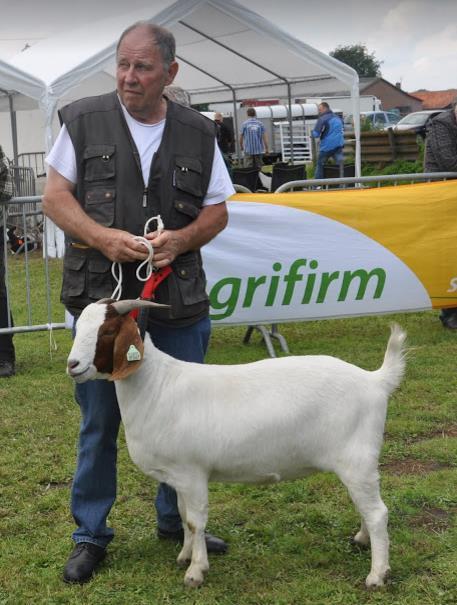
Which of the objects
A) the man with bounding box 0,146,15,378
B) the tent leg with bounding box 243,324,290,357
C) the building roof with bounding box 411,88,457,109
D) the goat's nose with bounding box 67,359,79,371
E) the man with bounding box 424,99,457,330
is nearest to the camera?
the goat's nose with bounding box 67,359,79,371

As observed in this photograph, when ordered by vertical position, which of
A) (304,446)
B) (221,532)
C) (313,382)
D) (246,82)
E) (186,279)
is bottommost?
(221,532)

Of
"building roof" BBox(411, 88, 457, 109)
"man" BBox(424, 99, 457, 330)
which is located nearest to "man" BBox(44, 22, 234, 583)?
"man" BBox(424, 99, 457, 330)

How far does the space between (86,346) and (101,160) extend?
830 mm

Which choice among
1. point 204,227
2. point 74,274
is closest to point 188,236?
point 204,227

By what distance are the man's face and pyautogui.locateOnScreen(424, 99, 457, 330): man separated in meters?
5.86

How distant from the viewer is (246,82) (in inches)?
870

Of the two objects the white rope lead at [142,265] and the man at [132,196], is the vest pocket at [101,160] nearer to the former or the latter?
the man at [132,196]

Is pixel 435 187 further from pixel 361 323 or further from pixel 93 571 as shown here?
pixel 93 571

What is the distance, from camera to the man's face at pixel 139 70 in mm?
3660

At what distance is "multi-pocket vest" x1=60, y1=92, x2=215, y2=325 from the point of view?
12.3 feet

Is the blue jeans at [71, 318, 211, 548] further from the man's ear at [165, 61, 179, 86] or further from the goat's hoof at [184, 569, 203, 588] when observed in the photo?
the man's ear at [165, 61, 179, 86]

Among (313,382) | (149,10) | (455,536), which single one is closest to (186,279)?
(313,382)

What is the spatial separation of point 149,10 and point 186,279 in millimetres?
11887

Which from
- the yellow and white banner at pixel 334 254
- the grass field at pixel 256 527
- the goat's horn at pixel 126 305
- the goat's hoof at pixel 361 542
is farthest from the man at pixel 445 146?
the goat's horn at pixel 126 305
